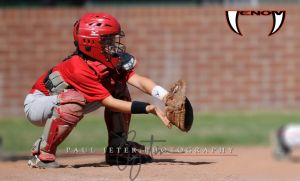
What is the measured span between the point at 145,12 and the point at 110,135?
7.87 m

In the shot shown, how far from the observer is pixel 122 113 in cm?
854

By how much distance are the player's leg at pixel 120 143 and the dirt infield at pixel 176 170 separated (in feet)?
0.46

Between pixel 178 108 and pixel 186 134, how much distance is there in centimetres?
651

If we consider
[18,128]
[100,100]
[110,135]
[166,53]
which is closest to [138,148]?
[110,135]

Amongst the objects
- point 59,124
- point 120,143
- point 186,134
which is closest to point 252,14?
point 186,134

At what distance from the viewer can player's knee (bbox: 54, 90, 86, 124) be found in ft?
26.2

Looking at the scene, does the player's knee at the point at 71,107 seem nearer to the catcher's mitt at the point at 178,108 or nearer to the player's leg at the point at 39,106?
the player's leg at the point at 39,106

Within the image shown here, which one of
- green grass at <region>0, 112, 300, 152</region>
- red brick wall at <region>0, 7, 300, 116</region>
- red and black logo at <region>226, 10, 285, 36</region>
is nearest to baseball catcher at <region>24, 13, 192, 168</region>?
green grass at <region>0, 112, 300, 152</region>

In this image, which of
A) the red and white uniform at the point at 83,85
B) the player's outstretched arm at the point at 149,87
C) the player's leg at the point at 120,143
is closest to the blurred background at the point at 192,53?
the player's leg at the point at 120,143

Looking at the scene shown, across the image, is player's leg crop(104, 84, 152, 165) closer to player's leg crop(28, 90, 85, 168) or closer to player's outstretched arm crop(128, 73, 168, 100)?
player's outstretched arm crop(128, 73, 168, 100)

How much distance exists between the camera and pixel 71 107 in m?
8.00

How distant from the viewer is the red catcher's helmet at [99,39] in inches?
326

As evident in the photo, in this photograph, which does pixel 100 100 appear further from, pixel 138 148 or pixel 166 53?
pixel 166 53

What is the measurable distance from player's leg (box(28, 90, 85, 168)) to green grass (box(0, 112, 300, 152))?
4629 mm
